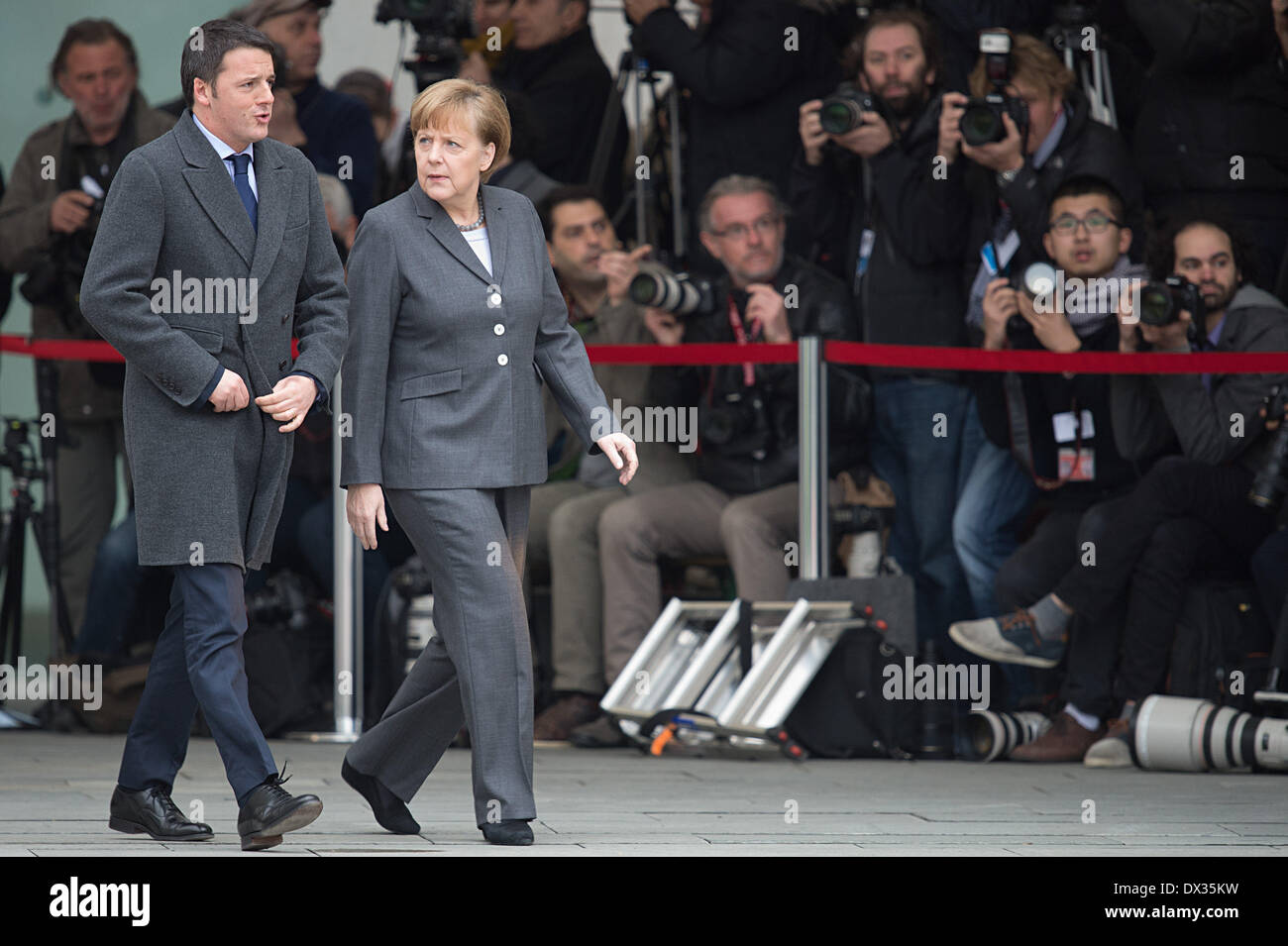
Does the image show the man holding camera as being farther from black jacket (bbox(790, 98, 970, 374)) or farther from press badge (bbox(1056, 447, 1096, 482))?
press badge (bbox(1056, 447, 1096, 482))

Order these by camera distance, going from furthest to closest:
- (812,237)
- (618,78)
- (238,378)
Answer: (618,78) → (812,237) → (238,378)

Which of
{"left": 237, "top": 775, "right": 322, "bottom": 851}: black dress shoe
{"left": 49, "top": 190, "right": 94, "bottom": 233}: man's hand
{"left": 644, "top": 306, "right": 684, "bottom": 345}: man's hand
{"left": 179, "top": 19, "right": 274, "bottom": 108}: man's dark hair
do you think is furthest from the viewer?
{"left": 49, "top": 190, "right": 94, "bottom": 233}: man's hand

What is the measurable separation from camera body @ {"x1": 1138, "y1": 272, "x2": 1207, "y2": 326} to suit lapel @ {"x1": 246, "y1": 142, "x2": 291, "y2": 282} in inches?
118

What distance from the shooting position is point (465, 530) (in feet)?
15.4

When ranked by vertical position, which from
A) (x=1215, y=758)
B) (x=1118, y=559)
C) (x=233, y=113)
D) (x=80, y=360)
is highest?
(x=233, y=113)

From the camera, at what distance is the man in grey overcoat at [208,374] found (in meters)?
4.49

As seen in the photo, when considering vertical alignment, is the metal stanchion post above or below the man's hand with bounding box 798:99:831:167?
below

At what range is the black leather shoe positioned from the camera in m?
4.59

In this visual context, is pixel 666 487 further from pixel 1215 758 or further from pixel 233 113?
pixel 233 113

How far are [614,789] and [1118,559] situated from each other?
5.96 feet

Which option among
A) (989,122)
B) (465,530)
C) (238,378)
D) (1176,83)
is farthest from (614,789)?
(1176,83)

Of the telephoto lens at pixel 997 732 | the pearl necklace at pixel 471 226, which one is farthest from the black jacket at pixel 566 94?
the pearl necklace at pixel 471 226

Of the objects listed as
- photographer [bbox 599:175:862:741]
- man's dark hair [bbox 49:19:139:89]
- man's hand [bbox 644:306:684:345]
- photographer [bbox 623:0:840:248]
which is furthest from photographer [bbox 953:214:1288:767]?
man's dark hair [bbox 49:19:139:89]

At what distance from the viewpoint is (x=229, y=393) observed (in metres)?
4.52
